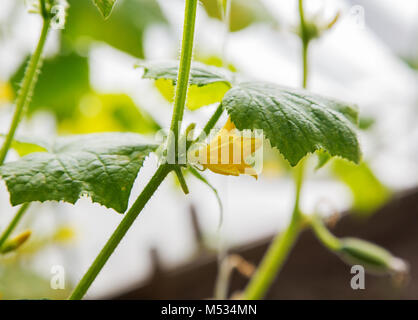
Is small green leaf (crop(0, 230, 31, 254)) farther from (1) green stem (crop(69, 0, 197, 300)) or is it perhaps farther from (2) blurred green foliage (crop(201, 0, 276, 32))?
(2) blurred green foliage (crop(201, 0, 276, 32))

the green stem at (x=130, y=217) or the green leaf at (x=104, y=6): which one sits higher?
the green leaf at (x=104, y=6)

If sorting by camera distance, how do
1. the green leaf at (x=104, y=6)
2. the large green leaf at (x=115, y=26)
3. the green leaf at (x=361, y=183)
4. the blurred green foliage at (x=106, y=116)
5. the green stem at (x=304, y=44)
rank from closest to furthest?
the green leaf at (x=104, y=6) → the green stem at (x=304, y=44) → the large green leaf at (x=115, y=26) → the blurred green foliage at (x=106, y=116) → the green leaf at (x=361, y=183)

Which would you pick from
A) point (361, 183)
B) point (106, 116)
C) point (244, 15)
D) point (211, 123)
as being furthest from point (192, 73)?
point (361, 183)

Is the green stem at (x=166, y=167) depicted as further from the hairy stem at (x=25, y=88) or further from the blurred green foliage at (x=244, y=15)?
the blurred green foliage at (x=244, y=15)

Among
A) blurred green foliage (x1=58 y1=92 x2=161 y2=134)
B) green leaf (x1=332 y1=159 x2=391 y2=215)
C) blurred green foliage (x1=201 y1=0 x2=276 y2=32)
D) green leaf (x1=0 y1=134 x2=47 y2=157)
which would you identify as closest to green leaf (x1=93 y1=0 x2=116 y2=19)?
green leaf (x1=0 y1=134 x2=47 y2=157)

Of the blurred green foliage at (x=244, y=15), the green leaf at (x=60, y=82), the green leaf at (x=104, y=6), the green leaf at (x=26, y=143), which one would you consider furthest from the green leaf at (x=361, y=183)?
the green leaf at (x=104, y=6)

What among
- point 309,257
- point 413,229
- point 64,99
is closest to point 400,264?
point 64,99

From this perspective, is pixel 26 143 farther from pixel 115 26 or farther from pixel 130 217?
pixel 115 26
